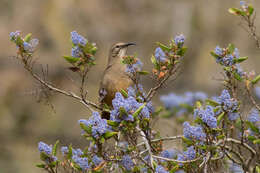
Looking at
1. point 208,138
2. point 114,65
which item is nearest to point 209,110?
point 208,138

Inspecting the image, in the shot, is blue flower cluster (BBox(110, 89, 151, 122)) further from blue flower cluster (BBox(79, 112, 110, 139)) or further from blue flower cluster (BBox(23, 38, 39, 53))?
blue flower cluster (BBox(23, 38, 39, 53))

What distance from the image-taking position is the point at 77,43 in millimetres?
3037

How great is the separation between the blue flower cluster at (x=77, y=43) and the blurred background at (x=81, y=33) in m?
6.64

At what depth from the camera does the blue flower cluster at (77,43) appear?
3002mm

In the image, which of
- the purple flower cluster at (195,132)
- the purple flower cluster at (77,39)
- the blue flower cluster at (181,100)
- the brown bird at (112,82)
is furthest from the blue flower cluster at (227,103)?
the blue flower cluster at (181,100)

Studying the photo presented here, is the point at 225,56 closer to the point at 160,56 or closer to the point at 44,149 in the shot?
the point at 160,56

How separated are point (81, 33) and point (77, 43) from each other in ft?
23.1

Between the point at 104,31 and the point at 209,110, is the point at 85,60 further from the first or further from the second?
the point at 104,31

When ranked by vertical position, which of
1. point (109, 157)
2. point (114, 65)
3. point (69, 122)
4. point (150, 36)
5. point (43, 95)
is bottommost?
point (109, 157)

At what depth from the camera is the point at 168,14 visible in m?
10.3

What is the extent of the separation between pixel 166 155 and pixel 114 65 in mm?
1391

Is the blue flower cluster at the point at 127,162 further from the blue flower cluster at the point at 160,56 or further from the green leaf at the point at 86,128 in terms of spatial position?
the blue flower cluster at the point at 160,56

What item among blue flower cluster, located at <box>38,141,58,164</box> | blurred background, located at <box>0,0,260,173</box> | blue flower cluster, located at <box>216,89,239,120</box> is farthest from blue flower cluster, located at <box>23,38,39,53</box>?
blurred background, located at <box>0,0,260,173</box>

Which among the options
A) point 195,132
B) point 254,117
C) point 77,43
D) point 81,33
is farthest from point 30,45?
point 81,33
